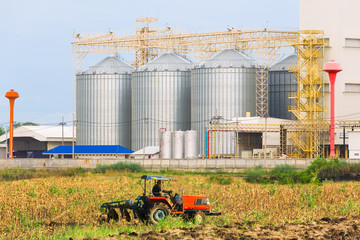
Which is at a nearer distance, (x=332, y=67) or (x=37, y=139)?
(x=332, y=67)

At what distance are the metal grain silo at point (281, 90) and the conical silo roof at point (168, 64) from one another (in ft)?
47.4

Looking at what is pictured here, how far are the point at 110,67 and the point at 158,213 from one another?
8323cm

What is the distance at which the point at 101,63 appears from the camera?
10900 centimetres

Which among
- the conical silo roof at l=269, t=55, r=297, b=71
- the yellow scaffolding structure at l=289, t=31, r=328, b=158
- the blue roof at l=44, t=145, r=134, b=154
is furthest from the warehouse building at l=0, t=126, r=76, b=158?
the yellow scaffolding structure at l=289, t=31, r=328, b=158

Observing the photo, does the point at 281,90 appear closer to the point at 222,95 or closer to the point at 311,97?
the point at 222,95

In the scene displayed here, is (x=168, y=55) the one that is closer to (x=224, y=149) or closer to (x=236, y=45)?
(x=236, y=45)

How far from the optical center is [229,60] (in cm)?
9625

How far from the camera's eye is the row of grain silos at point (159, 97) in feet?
311

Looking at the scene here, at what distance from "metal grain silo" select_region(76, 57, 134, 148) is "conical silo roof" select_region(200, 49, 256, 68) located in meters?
16.7

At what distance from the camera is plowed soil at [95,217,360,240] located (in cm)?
2198

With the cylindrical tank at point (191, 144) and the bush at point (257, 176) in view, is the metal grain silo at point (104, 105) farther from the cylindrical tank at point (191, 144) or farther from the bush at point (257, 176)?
the bush at point (257, 176)

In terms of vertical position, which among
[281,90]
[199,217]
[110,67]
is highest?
[110,67]

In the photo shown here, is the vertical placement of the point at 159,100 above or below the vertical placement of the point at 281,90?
below

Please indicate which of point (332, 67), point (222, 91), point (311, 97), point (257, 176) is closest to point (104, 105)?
point (222, 91)
